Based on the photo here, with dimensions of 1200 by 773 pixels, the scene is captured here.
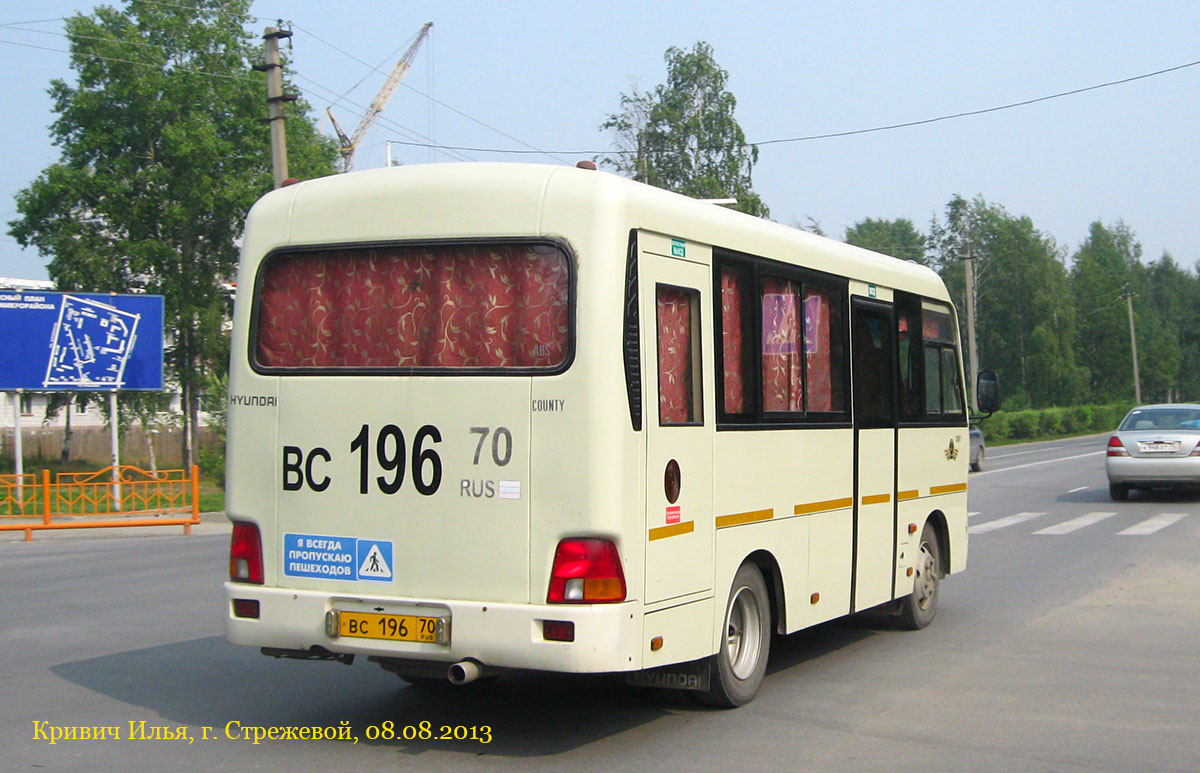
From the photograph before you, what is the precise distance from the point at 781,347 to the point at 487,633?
2.80m

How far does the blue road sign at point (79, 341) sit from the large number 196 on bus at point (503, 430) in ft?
65.6

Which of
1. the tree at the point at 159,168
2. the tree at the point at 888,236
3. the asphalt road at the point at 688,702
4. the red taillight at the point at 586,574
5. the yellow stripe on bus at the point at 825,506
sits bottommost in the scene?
the asphalt road at the point at 688,702

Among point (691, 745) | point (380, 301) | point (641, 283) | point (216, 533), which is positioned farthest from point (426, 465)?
point (216, 533)

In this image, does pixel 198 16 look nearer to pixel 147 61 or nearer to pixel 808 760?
pixel 147 61

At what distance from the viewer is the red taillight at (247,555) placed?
259 inches

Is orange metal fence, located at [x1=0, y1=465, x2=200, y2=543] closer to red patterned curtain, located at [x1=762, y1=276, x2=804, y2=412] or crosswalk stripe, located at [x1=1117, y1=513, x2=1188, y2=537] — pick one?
crosswalk stripe, located at [x1=1117, y1=513, x2=1188, y2=537]

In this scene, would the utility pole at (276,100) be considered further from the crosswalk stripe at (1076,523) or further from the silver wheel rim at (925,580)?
the silver wheel rim at (925,580)

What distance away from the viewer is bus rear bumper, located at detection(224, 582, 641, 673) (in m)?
5.79

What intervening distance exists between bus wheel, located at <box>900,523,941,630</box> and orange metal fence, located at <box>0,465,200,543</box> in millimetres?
14610

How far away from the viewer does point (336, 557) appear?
639cm

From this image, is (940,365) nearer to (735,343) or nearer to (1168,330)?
(735,343)

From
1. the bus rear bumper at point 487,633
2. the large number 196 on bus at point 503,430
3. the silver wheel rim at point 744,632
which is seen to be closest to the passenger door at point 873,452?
the large number 196 on bus at point 503,430

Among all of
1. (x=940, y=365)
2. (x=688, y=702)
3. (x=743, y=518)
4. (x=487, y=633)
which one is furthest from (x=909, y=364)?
(x=487, y=633)

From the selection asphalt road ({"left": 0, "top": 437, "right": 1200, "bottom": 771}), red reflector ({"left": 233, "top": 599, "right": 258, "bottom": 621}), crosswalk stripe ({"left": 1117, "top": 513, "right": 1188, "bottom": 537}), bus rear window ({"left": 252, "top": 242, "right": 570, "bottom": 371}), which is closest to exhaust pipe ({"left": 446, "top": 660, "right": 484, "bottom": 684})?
asphalt road ({"left": 0, "top": 437, "right": 1200, "bottom": 771})
